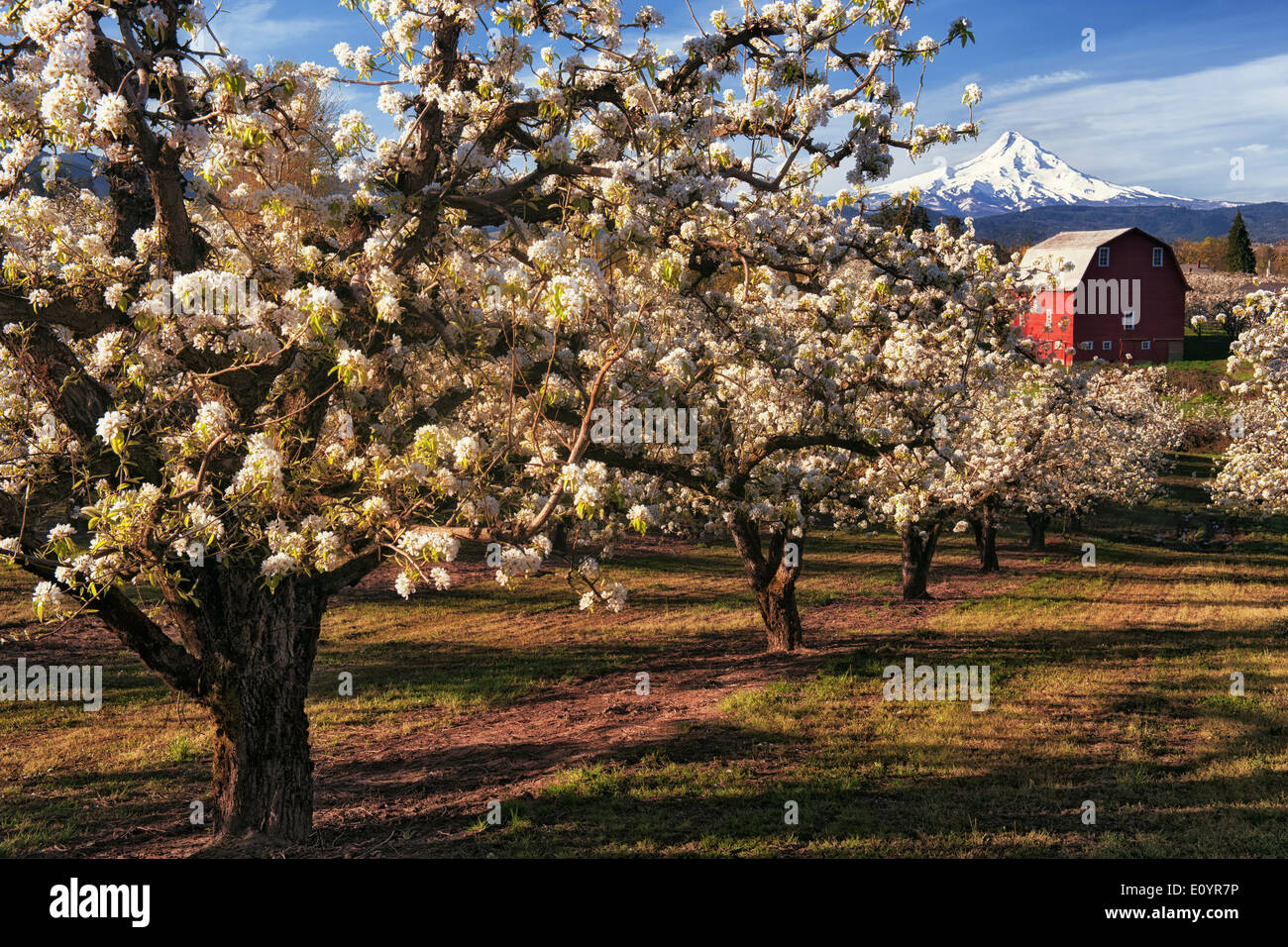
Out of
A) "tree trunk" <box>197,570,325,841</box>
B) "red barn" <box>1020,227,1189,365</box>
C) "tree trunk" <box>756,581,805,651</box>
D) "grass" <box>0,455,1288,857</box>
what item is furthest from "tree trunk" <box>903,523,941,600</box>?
"red barn" <box>1020,227,1189,365</box>

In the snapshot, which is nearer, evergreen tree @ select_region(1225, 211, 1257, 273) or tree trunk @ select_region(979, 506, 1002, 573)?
tree trunk @ select_region(979, 506, 1002, 573)

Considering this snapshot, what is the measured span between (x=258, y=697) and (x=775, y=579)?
1241 centimetres

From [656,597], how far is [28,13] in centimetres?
2245

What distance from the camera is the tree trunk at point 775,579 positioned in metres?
18.1

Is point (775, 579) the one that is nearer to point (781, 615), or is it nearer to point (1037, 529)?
point (781, 615)

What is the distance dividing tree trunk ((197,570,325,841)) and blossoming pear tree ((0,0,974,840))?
0.09 ft

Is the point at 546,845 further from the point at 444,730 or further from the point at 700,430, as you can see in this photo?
the point at 700,430

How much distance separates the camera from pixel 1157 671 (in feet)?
60.6

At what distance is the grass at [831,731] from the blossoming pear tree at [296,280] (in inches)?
165

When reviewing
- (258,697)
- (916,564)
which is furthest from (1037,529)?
(258,697)

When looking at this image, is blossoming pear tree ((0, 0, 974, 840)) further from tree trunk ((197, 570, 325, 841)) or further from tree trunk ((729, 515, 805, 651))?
tree trunk ((729, 515, 805, 651))

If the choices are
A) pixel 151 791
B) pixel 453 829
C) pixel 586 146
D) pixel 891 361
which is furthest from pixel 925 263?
pixel 151 791

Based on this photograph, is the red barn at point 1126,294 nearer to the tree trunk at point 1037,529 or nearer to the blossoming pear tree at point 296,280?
the tree trunk at point 1037,529

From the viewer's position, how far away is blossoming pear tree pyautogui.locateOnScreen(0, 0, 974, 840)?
274 inches
